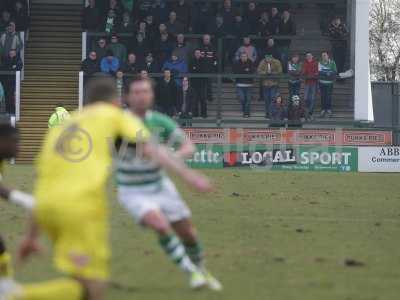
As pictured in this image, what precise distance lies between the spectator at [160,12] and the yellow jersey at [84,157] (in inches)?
1125

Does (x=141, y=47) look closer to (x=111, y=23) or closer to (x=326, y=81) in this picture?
(x=111, y=23)

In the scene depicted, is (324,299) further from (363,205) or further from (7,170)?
(7,170)

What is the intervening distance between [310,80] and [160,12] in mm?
5846

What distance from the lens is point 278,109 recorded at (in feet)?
111

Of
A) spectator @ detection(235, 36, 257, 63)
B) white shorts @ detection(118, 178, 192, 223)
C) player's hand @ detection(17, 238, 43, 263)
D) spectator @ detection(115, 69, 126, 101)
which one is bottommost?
player's hand @ detection(17, 238, 43, 263)

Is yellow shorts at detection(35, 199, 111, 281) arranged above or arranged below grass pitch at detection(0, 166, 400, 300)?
above

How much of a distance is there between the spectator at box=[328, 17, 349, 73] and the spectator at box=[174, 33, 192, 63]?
513 centimetres

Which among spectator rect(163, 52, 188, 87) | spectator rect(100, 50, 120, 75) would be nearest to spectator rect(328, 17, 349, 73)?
spectator rect(163, 52, 188, 87)

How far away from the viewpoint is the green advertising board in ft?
105

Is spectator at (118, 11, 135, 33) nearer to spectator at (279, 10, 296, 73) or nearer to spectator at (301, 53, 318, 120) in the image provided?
spectator at (279, 10, 296, 73)

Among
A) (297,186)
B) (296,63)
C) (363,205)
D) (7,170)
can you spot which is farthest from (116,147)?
(296,63)

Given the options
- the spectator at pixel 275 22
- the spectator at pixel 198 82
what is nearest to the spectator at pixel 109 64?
the spectator at pixel 198 82

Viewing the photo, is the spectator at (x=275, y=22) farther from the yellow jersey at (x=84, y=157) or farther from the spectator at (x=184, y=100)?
the yellow jersey at (x=84, y=157)

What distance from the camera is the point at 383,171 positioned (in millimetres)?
32125
